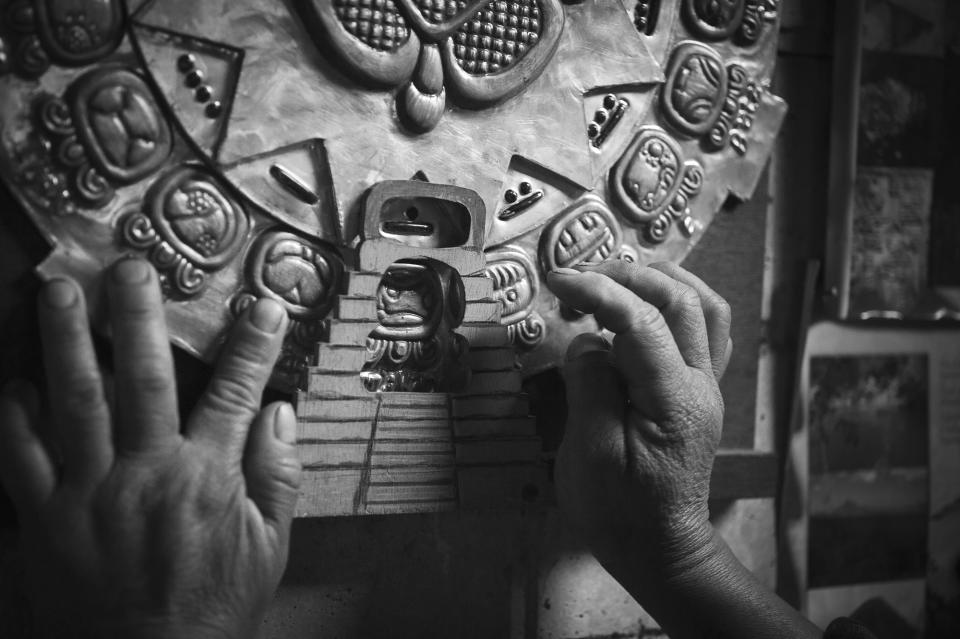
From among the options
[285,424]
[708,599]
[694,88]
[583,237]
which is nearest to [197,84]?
[285,424]

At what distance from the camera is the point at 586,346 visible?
866mm

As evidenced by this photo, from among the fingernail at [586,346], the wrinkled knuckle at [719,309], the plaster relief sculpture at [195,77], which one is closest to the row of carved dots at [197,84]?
the plaster relief sculpture at [195,77]

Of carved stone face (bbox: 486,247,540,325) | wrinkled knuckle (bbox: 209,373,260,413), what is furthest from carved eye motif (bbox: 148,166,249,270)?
carved stone face (bbox: 486,247,540,325)

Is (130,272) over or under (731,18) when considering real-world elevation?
under

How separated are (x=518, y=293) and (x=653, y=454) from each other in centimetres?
22

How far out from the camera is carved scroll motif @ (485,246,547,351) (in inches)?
34.5

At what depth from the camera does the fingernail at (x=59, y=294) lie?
68 centimetres

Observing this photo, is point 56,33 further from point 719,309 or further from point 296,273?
point 719,309

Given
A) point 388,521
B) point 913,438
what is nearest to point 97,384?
point 388,521

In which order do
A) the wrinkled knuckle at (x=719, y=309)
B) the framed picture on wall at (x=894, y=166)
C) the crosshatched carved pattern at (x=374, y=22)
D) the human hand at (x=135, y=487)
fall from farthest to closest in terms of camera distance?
the framed picture on wall at (x=894, y=166)
the wrinkled knuckle at (x=719, y=309)
the crosshatched carved pattern at (x=374, y=22)
the human hand at (x=135, y=487)

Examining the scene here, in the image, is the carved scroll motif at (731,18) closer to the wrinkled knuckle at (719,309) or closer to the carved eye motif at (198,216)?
the wrinkled knuckle at (719,309)

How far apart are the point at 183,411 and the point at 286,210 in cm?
23

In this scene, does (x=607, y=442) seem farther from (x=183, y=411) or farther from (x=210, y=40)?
(x=210, y=40)

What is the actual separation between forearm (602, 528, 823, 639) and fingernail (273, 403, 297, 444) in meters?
0.37
